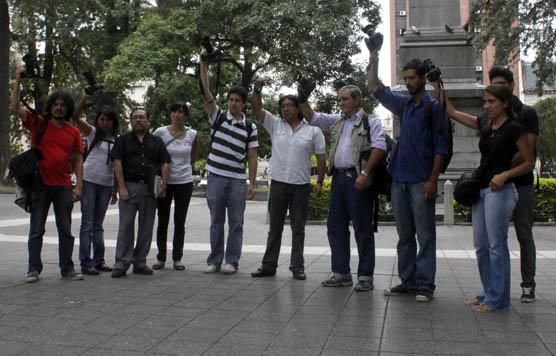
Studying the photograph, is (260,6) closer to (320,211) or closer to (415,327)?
(320,211)

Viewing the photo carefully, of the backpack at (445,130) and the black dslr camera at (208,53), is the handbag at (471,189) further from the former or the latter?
the black dslr camera at (208,53)

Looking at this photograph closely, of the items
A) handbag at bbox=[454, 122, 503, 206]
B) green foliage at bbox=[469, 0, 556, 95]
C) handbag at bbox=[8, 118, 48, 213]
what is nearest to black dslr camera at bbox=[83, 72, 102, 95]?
handbag at bbox=[8, 118, 48, 213]

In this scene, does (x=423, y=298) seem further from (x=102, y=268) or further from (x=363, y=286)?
(x=102, y=268)

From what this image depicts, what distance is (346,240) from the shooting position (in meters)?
5.65

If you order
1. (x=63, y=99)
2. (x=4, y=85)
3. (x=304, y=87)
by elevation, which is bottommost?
(x=63, y=99)

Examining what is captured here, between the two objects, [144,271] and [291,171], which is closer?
[291,171]

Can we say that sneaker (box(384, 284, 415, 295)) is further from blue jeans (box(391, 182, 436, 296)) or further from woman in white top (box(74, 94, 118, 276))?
woman in white top (box(74, 94, 118, 276))

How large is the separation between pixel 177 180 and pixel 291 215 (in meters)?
1.41

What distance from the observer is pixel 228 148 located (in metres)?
6.36

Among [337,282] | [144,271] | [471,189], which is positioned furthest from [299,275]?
[471,189]

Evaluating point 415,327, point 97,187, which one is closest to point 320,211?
point 97,187

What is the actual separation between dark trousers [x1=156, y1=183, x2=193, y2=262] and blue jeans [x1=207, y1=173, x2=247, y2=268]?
383mm

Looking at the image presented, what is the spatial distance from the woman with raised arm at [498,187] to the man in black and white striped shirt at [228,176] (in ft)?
8.55

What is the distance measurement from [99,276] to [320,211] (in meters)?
7.79
